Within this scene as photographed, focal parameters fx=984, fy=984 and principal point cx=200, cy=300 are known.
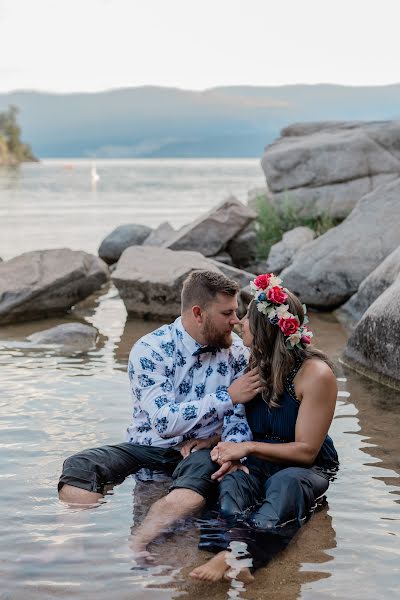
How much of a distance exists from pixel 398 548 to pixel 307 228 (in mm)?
11413

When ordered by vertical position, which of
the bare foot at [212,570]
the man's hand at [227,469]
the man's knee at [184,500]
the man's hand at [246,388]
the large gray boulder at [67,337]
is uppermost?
the man's hand at [246,388]

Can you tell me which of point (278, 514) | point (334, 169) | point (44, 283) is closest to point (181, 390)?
point (278, 514)

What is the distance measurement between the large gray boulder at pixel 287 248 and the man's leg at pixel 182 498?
9608 mm

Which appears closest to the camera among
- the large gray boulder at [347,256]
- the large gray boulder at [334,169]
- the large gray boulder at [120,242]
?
the large gray boulder at [347,256]

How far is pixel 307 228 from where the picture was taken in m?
16.3

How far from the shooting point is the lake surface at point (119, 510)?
15.4 feet

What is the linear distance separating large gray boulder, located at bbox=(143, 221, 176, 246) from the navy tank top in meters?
12.2

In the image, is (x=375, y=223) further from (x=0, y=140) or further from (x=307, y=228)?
(x=0, y=140)

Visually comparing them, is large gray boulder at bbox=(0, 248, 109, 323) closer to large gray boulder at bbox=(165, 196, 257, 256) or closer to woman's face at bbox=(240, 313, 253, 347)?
large gray boulder at bbox=(165, 196, 257, 256)

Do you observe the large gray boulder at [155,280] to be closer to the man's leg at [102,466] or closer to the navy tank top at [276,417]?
the man's leg at [102,466]

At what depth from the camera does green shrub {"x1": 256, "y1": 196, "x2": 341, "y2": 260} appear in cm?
1709

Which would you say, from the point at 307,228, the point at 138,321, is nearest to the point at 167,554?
the point at 138,321

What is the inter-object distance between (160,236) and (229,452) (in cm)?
1300

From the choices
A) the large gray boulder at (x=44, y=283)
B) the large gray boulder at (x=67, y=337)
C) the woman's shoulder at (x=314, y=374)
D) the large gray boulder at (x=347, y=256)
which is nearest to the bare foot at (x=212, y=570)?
the woman's shoulder at (x=314, y=374)
